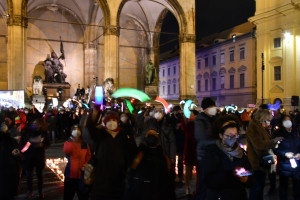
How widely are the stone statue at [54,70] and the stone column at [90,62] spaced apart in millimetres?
3294

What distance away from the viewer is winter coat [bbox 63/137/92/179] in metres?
5.84

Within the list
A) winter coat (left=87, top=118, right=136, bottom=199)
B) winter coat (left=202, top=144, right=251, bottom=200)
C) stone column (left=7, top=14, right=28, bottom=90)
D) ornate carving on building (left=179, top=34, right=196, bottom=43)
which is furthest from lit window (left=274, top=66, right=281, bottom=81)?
winter coat (left=202, top=144, right=251, bottom=200)

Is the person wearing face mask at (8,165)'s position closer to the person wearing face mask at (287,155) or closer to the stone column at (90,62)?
the person wearing face mask at (287,155)

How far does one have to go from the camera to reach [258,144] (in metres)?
5.77

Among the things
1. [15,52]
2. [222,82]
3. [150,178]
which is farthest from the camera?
[222,82]

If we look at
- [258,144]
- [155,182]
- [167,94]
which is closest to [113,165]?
[155,182]

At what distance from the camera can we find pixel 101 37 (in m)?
35.4

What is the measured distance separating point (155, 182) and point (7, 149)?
7.85 ft

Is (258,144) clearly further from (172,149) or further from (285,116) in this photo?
(172,149)

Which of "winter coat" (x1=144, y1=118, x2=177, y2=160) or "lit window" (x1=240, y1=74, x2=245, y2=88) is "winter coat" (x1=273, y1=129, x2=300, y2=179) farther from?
"lit window" (x1=240, y1=74, x2=245, y2=88)

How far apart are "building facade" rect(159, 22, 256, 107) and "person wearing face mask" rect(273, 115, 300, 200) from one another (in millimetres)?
36629

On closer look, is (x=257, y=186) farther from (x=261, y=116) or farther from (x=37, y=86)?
(x=37, y=86)

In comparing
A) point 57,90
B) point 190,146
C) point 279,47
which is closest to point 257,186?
point 190,146

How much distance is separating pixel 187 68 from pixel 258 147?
2479 centimetres
